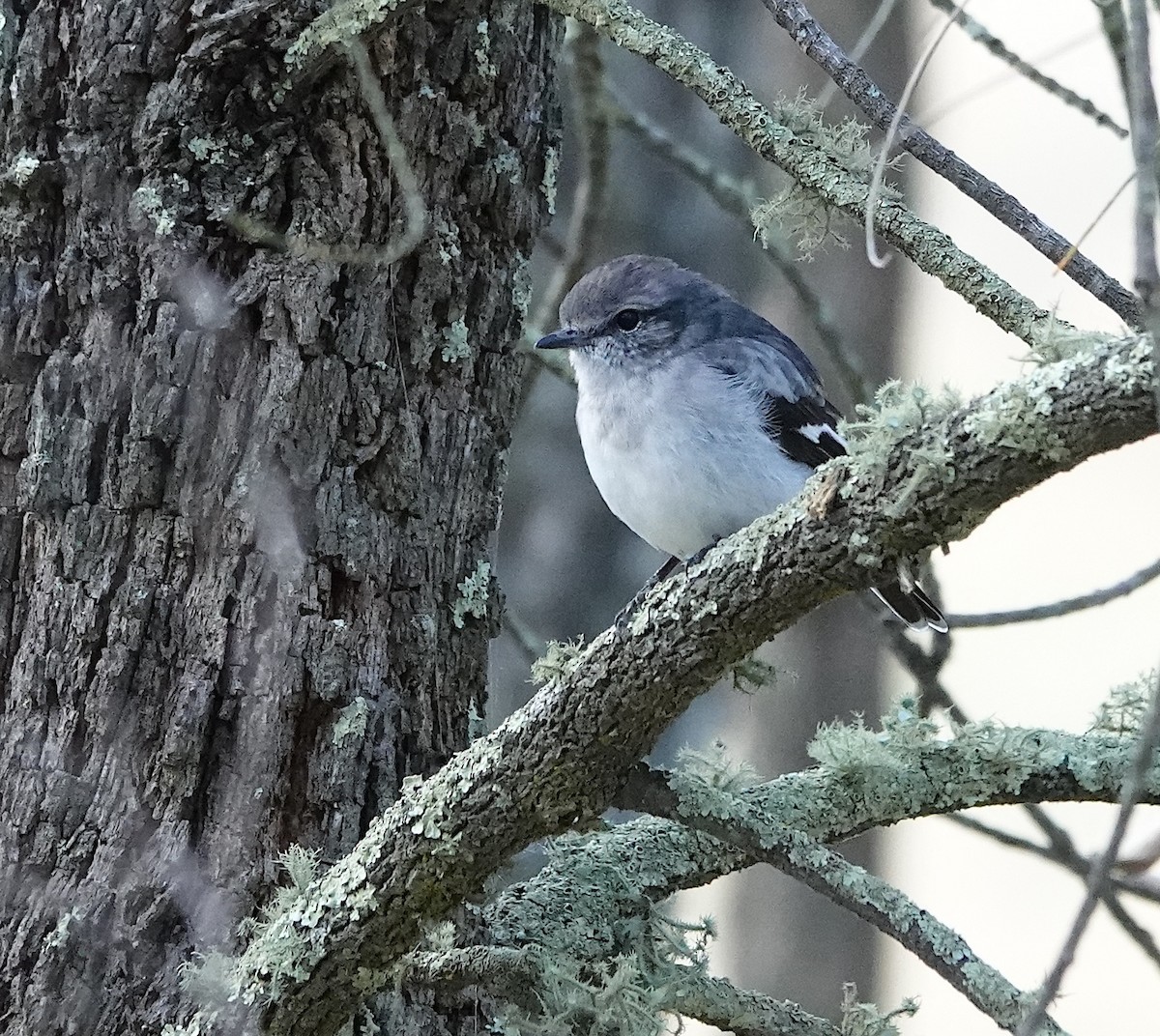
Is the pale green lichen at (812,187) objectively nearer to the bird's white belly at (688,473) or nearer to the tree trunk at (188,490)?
the tree trunk at (188,490)

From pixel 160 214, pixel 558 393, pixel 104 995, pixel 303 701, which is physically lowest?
pixel 104 995

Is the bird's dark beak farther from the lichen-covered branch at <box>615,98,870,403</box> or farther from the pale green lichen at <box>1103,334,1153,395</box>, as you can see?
the pale green lichen at <box>1103,334,1153,395</box>

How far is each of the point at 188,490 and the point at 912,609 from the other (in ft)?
6.19

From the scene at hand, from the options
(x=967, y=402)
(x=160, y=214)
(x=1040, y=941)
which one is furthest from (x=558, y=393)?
(x=1040, y=941)

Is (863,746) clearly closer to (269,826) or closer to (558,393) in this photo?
(269,826)

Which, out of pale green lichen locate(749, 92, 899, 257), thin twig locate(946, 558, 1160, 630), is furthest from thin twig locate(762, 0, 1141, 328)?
thin twig locate(946, 558, 1160, 630)

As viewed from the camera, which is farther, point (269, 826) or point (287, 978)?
point (269, 826)

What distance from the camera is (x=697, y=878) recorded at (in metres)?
2.66

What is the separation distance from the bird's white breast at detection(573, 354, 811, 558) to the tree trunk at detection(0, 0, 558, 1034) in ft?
2.47

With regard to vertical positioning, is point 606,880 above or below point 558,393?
below

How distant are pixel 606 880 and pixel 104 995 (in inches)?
33.8

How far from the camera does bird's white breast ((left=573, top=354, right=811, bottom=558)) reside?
10.6 ft

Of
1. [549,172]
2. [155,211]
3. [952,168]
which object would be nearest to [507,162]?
[549,172]

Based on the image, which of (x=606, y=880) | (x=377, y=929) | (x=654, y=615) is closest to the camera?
(x=654, y=615)
